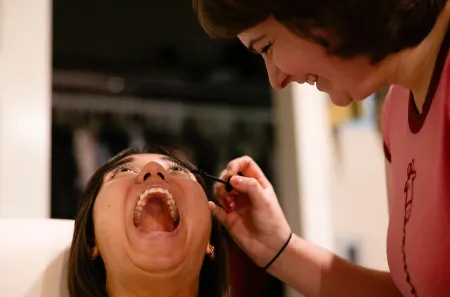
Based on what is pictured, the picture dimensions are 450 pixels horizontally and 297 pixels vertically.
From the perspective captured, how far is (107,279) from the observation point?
3.49 ft

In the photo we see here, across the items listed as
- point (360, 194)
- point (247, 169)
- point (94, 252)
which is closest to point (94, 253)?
point (94, 252)

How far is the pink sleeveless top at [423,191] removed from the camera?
813 mm

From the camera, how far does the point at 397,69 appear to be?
839mm

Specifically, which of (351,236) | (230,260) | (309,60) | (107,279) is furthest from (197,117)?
(309,60)

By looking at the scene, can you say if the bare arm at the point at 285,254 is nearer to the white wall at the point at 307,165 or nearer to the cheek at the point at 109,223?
the cheek at the point at 109,223

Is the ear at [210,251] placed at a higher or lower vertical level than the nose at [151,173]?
lower

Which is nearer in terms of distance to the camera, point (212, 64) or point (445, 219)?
point (445, 219)

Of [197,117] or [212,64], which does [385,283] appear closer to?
[197,117]

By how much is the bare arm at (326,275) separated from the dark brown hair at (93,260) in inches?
4.4

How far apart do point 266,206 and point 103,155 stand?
1.23 metres

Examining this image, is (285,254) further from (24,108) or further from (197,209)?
(24,108)

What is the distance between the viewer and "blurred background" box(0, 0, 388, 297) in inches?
61.3

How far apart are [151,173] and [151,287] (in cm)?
19

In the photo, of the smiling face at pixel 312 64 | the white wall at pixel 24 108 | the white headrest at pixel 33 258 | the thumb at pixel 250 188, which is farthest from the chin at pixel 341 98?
the white wall at pixel 24 108
